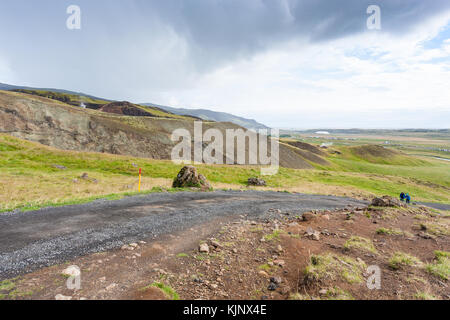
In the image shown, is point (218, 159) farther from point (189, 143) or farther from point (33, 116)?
point (33, 116)

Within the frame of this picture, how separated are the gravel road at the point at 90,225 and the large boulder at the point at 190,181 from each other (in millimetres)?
6039

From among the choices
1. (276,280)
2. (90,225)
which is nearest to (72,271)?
(90,225)

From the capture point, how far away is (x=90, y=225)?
9.64 m

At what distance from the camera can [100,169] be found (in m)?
30.7

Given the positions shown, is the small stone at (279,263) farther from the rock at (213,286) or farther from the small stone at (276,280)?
the rock at (213,286)

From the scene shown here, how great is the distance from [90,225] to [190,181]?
1283cm

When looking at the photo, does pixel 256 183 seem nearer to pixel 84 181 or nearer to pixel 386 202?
pixel 386 202

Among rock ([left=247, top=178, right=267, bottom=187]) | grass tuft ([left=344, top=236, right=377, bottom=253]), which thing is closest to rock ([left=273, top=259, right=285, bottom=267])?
grass tuft ([left=344, top=236, right=377, bottom=253])

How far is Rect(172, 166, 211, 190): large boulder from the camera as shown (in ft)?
72.2

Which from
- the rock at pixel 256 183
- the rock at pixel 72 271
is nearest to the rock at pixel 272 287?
the rock at pixel 72 271

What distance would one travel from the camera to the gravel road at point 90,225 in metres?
6.67

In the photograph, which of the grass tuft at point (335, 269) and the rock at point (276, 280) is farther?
the rock at point (276, 280)

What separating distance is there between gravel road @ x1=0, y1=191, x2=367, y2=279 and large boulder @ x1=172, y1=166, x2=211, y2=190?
604 cm

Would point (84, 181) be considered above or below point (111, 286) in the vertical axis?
below
